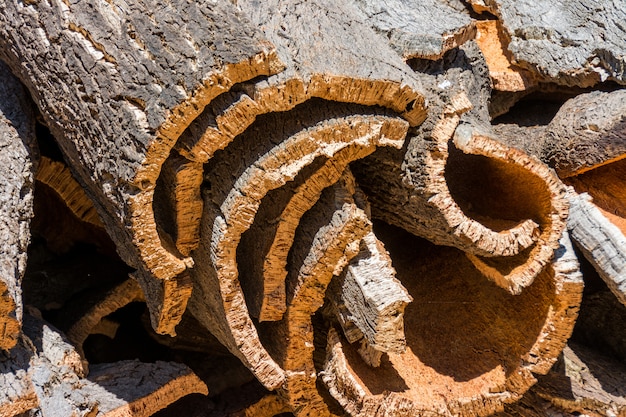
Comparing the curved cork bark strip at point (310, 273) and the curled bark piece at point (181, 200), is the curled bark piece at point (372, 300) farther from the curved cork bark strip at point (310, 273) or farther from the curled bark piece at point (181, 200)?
the curled bark piece at point (181, 200)

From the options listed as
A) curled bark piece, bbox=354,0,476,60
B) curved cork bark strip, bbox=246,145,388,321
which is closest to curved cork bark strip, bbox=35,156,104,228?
curved cork bark strip, bbox=246,145,388,321

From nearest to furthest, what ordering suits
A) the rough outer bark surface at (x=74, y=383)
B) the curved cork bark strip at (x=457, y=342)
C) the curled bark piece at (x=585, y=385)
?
the rough outer bark surface at (x=74, y=383) < the curved cork bark strip at (x=457, y=342) < the curled bark piece at (x=585, y=385)

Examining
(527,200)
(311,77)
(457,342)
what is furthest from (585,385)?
(311,77)


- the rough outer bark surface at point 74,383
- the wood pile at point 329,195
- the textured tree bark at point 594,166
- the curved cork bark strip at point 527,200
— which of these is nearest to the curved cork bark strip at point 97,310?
the wood pile at point 329,195

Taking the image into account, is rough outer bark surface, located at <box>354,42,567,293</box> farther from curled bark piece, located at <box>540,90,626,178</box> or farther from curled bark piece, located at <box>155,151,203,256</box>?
curled bark piece, located at <box>155,151,203,256</box>

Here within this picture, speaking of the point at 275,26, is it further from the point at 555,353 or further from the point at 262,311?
the point at 555,353

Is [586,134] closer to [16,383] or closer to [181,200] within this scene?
[181,200]
